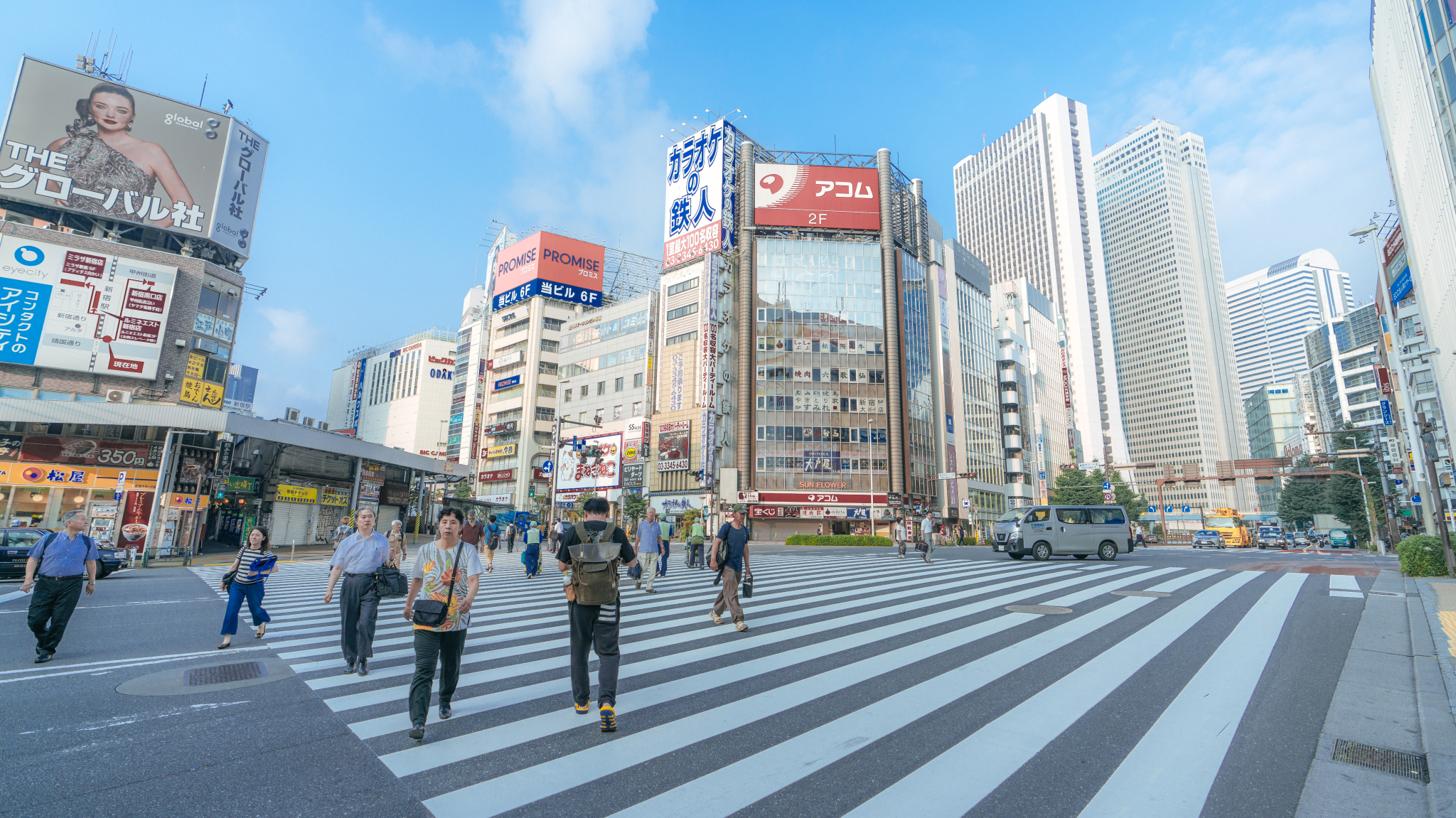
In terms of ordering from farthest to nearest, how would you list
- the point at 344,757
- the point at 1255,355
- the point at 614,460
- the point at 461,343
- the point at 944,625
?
the point at 1255,355
the point at 461,343
the point at 614,460
the point at 944,625
the point at 344,757

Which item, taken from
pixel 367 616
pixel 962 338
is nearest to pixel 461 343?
pixel 962 338

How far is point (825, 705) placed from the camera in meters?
5.07

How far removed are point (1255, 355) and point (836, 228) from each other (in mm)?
206123

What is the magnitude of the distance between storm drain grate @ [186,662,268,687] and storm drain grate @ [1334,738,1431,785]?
8729 millimetres

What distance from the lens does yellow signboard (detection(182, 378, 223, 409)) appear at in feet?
116

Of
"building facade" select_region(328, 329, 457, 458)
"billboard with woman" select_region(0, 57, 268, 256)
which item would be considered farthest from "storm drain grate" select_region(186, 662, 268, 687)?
"building facade" select_region(328, 329, 457, 458)

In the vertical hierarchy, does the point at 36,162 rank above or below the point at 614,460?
above

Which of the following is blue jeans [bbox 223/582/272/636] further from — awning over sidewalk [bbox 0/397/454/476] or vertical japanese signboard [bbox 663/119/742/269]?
vertical japanese signboard [bbox 663/119/742/269]

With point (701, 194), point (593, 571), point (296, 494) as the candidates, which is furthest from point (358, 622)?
point (701, 194)

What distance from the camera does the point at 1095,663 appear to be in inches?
256

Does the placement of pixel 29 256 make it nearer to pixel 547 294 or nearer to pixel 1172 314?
pixel 547 294

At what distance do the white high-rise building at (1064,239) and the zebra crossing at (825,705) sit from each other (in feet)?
398

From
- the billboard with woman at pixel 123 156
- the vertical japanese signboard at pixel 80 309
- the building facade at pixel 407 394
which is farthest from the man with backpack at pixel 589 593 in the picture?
the building facade at pixel 407 394

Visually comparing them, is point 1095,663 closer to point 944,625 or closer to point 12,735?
point 944,625
